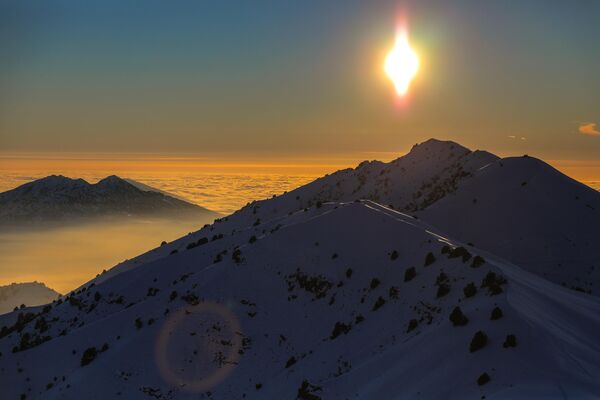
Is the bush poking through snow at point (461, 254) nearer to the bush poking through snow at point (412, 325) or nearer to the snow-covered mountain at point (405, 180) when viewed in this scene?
the bush poking through snow at point (412, 325)

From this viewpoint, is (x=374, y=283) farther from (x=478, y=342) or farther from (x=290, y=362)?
(x=478, y=342)

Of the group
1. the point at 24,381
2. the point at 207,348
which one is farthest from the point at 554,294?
the point at 24,381

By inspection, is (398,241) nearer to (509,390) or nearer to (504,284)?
(504,284)

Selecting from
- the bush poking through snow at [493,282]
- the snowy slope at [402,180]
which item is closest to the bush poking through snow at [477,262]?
the bush poking through snow at [493,282]

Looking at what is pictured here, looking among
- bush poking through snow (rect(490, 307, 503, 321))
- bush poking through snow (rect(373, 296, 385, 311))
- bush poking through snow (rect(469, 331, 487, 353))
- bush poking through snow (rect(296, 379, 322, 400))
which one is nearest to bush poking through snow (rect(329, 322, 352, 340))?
bush poking through snow (rect(373, 296, 385, 311))

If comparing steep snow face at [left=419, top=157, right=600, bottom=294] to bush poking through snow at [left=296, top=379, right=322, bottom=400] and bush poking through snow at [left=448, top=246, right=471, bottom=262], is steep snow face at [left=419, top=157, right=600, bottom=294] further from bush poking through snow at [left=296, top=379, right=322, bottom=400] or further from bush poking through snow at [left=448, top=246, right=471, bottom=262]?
bush poking through snow at [left=296, top=379, right=322, bottom=400]

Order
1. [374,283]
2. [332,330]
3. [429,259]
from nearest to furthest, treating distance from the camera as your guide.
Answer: [332,330] < [429,259] < [374,283]

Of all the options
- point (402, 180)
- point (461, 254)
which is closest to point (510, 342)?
point (461, 254)
